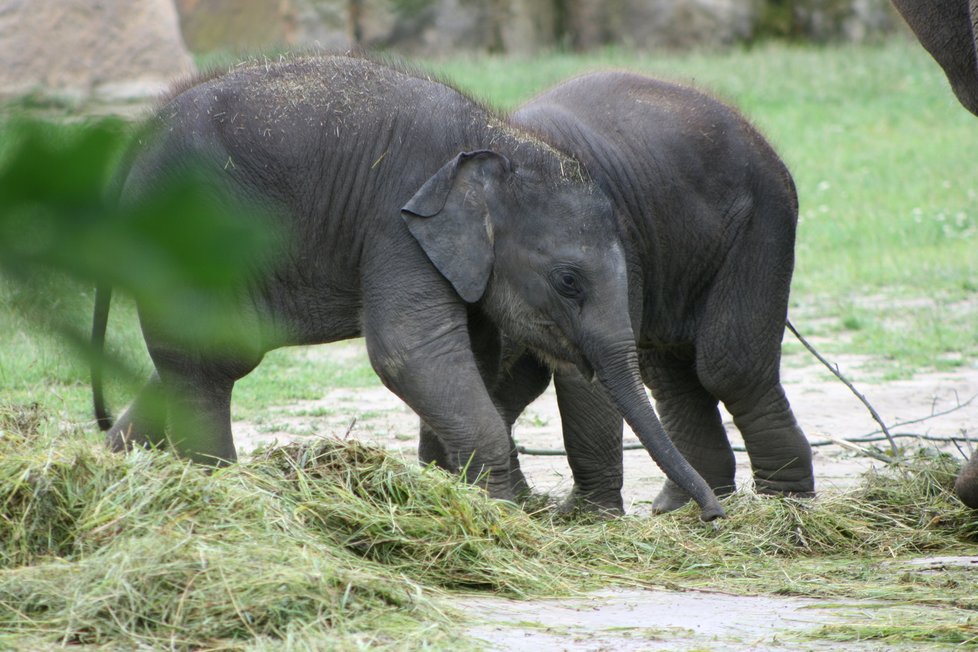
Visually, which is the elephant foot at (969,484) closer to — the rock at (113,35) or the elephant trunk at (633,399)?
the elephant trunk at (633,399)

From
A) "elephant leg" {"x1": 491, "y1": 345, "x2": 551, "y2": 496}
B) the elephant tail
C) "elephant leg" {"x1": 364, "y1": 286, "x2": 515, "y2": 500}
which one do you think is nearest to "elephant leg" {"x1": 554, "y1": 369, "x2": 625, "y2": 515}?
"elephant leg" {"x1": 491, "y1": 345, "x2": 551, "y2": 496}

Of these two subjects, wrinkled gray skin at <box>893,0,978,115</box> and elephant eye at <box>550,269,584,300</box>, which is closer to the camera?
elephant eye at <box>550,269,584,300</box>

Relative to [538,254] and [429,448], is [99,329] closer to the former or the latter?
[538,254]

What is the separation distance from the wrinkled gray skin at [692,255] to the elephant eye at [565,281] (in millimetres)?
524

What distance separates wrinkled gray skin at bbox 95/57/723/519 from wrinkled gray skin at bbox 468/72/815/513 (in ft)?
1.56

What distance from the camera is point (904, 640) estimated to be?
3305 mm

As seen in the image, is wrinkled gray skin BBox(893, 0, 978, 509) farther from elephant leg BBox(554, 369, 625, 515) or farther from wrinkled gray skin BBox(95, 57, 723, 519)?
elephant leg BBox(554, 369, 625, 515)

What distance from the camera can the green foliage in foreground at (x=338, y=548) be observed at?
3.09 m

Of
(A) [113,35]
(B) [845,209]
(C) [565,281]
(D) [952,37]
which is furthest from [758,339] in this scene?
(B) [845,209]

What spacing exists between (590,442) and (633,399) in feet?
1.98

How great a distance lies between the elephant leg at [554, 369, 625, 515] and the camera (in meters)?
5.48

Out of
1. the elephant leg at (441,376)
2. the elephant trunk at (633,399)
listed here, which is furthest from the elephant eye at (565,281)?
the elephant leg at (441,376)

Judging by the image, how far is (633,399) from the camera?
4957 mm

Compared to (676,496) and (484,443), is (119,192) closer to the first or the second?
(484,443)
